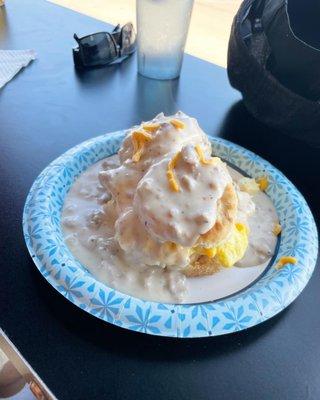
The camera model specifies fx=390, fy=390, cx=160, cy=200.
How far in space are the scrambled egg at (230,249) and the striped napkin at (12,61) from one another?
0.95 meters

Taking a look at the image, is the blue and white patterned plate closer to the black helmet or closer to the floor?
the black helmet

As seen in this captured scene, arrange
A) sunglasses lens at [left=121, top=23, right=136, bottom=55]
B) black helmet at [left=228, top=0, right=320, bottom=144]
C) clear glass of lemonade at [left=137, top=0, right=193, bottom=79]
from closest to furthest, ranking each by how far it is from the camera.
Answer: black helmet at [left=228, top=0, right=320, bottom=144], clear glass of lemonade at [left=137, top=0, right=193, bottom=79], sunglasses lens at [left=121, top=23, right=136, bottom=55]

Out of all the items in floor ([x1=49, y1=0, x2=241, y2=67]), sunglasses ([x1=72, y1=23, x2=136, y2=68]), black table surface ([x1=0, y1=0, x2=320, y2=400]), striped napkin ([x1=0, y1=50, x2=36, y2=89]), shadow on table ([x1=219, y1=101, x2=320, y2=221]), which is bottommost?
floor ([x1=49, y1=0, x2=241, y2=67])

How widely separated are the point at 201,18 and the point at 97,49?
63.4 inches

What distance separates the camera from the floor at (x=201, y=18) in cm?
213

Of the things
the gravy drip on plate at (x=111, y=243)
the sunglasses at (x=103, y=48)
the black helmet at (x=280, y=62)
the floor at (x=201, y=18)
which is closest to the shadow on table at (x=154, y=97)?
the sunglasses at (x=103, y=48)

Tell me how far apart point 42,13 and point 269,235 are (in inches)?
59.3

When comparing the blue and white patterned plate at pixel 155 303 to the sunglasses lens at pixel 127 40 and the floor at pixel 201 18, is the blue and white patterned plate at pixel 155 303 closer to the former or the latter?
the sunglasses lens at pixel 127 40

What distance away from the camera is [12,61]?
1.39 metres

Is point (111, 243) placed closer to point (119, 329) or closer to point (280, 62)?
point (119, 329)

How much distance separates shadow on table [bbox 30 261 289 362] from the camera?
2.01ft

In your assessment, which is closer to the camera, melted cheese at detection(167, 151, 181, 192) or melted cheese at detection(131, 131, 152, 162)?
melted cheese at detection(167, 151, 181, 192)

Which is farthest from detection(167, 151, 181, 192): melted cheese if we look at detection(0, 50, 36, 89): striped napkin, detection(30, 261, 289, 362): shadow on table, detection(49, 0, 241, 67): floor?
detection(49, 0, 241, 67): floor

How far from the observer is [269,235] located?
81 centimetres
